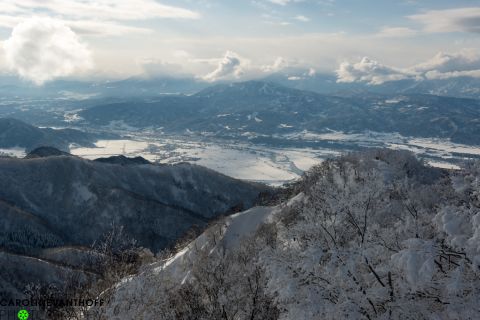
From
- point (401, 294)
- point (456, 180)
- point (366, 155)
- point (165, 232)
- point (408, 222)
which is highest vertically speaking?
point (456, 180)

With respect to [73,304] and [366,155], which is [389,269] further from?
[366,155]

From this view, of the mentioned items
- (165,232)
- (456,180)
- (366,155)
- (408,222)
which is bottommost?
(165,232)

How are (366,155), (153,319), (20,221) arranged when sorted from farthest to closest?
(20,221) < (366,155) < (153,319)

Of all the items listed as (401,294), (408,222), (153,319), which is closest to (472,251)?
(401,294)

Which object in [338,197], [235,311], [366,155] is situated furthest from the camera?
[366,155]

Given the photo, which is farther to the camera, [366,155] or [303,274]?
[366,155]

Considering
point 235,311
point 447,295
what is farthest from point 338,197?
point 235,311

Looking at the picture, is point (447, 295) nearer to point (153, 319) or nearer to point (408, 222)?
point (408, 222)

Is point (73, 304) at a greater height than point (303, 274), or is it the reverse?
point (303, 274)

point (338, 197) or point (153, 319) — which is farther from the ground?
point (338, 197)
